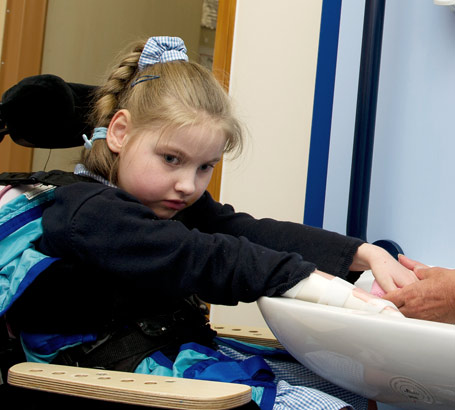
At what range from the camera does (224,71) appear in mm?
1625

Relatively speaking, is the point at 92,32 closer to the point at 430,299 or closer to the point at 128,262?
the point at 128,262

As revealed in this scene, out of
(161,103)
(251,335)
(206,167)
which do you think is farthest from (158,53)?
(251,335)

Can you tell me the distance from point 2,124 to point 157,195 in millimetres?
264

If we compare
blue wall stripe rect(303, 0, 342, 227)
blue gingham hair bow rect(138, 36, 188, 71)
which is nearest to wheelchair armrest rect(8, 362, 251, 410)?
blue gingham hair bow rect(138, 36, 188, 71)

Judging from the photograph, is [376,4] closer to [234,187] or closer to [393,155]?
[393,155]

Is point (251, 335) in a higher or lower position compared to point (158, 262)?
lower

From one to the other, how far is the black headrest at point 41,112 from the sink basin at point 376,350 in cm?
47

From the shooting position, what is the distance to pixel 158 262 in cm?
75

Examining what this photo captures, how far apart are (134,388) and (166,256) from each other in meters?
0.22

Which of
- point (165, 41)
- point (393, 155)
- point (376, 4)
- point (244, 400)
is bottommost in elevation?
point (244, 400)

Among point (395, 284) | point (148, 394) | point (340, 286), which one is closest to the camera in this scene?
point (148, 394)

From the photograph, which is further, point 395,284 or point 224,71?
point 224,71

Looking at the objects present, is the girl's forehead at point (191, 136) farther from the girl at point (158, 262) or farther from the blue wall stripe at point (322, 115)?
the blue wall stripe at point (322, 115)

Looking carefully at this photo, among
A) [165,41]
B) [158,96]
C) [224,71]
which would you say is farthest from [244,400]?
[224,71]
